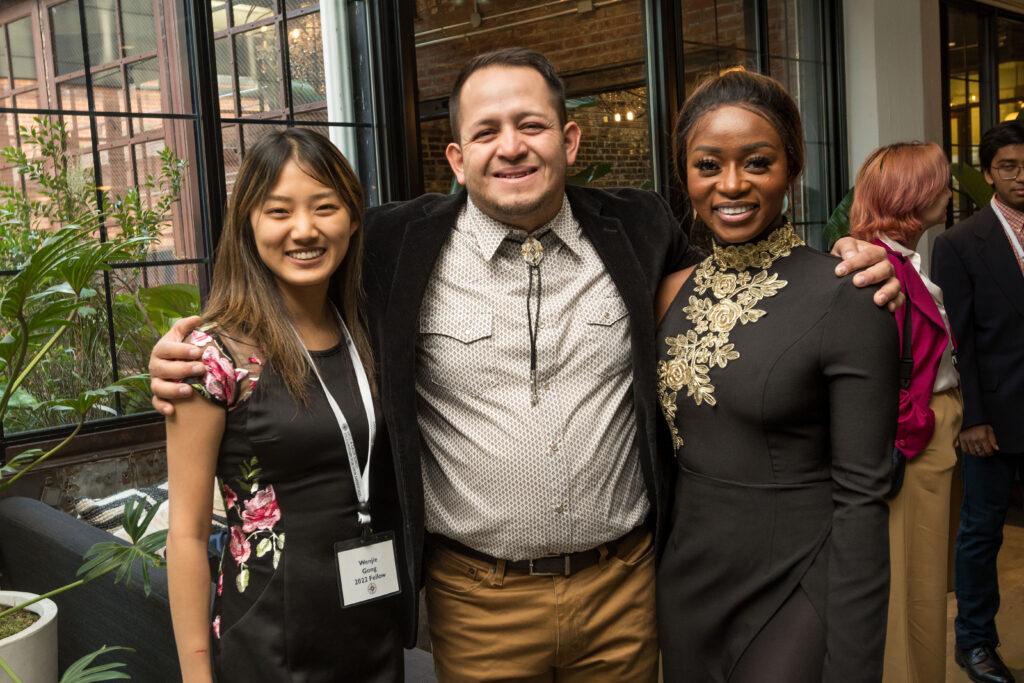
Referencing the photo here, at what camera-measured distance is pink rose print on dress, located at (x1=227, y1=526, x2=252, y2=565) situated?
4.74 ft

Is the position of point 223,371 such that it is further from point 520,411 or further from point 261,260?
point 520,411

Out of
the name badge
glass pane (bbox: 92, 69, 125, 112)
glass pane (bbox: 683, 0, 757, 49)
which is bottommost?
the name badge

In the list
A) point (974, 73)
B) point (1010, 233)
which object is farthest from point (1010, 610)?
point (974, 73)

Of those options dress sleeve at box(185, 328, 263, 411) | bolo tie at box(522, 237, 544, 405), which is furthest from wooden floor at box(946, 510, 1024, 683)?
dress sleeve at box(185, 328, 263, 411)

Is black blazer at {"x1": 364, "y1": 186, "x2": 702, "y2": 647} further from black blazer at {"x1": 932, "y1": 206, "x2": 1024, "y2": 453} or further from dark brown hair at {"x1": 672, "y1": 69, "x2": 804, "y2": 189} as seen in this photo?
black blazer at {"x1": 932, "y1": 206, "x2": 1024, "y2": 453}

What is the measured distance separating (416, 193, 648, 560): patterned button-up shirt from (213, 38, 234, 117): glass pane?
2.06 meters

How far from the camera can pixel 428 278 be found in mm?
1639

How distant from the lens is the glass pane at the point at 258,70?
3.40 meters

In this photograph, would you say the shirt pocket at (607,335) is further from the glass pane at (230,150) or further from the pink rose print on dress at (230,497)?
the glass pane at (230,150)

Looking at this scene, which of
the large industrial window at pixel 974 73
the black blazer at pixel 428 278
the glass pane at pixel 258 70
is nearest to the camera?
the black blazer at pixel 428 278

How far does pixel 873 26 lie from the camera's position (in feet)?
17.8

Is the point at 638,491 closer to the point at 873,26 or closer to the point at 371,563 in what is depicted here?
the point at 371,563

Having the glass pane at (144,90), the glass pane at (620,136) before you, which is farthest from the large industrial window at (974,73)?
the glass pane at (144,90)

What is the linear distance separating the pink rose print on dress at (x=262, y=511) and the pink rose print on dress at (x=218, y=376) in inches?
6.3
